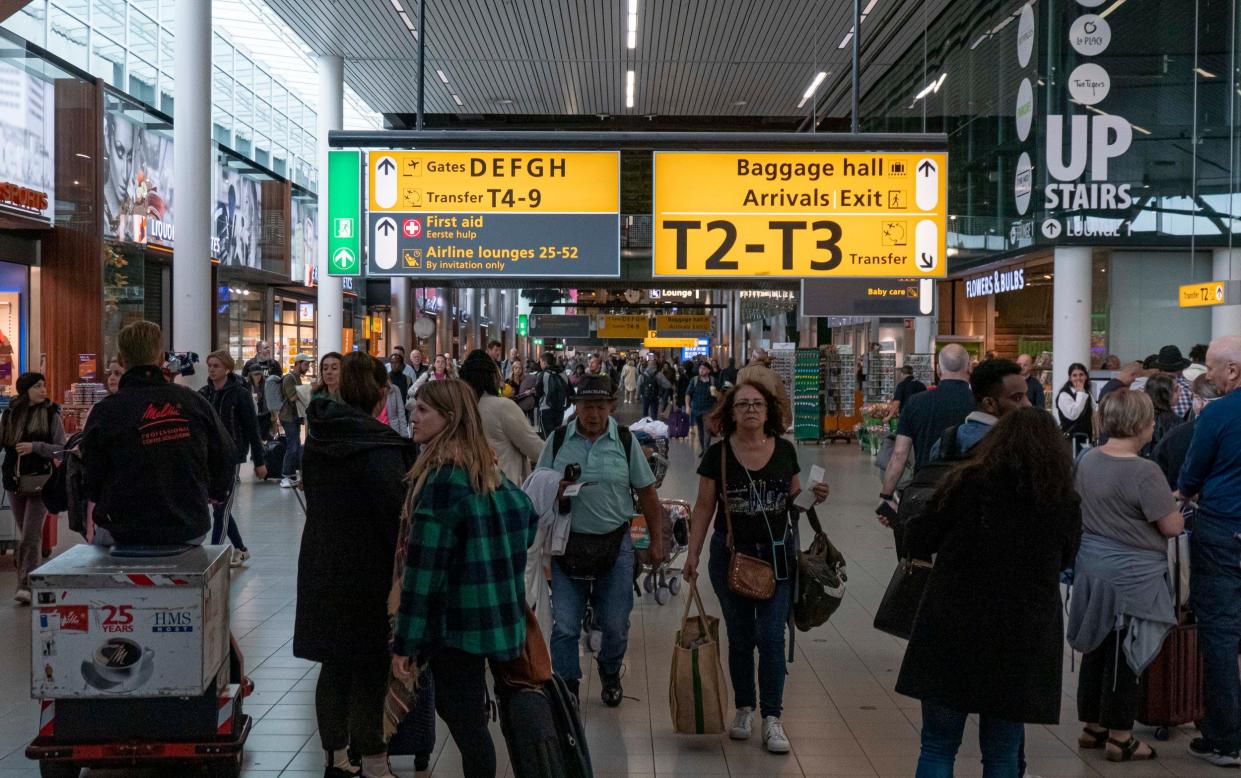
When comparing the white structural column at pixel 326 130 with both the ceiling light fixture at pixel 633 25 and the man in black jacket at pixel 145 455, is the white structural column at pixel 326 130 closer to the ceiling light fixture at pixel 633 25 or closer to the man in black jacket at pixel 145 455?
the ceiling light fixture at pixel 633 25

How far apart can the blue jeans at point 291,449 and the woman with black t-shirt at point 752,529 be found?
10.4m

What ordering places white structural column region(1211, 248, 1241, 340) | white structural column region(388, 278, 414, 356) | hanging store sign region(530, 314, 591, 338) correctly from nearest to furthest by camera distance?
white structural column region(1211, 248, 1241, 340) < white structural column region(388, 278, 414, 356) < hanging store sign region(530, 314, 591, 338)

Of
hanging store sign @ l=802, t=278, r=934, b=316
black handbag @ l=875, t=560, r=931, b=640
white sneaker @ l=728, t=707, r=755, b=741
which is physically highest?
hanging store sign @ l=802, t=278, r=934, b=316

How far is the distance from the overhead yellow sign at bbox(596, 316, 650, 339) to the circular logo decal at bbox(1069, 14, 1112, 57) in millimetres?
28660

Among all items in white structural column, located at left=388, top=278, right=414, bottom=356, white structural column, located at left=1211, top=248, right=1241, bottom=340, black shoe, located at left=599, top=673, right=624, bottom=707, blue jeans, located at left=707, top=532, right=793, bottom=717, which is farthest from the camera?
white structural column, located at left=388, top=278, right=414, bottom=356

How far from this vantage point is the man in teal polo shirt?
5.66m

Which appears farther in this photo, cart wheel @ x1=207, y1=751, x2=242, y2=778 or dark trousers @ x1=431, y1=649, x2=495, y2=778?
cart wheel @ x1=207, y1=751, x2=242, y2=778

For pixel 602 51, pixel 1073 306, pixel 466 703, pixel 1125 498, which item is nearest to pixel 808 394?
pixel 1073 306

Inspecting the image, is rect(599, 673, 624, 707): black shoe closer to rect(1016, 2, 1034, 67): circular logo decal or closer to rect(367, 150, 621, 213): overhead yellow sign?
rect(367, 150, 621, 213): overhead yellow sign

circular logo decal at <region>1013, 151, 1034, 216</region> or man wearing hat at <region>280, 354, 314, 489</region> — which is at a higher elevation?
circular logo decal at <region>1013, 151, 1034, 216</region>

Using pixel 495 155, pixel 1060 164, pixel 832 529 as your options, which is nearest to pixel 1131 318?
pixel 1060 164

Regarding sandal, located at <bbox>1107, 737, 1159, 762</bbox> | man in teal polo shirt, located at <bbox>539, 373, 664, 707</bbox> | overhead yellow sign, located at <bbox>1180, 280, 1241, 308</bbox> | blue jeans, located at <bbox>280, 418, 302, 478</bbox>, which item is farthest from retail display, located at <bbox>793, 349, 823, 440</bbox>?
sandal, located at <bbox>1107, 737, 1159, 762</bbox>

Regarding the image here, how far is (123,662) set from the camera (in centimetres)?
448

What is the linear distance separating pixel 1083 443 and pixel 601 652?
32.8 ft
